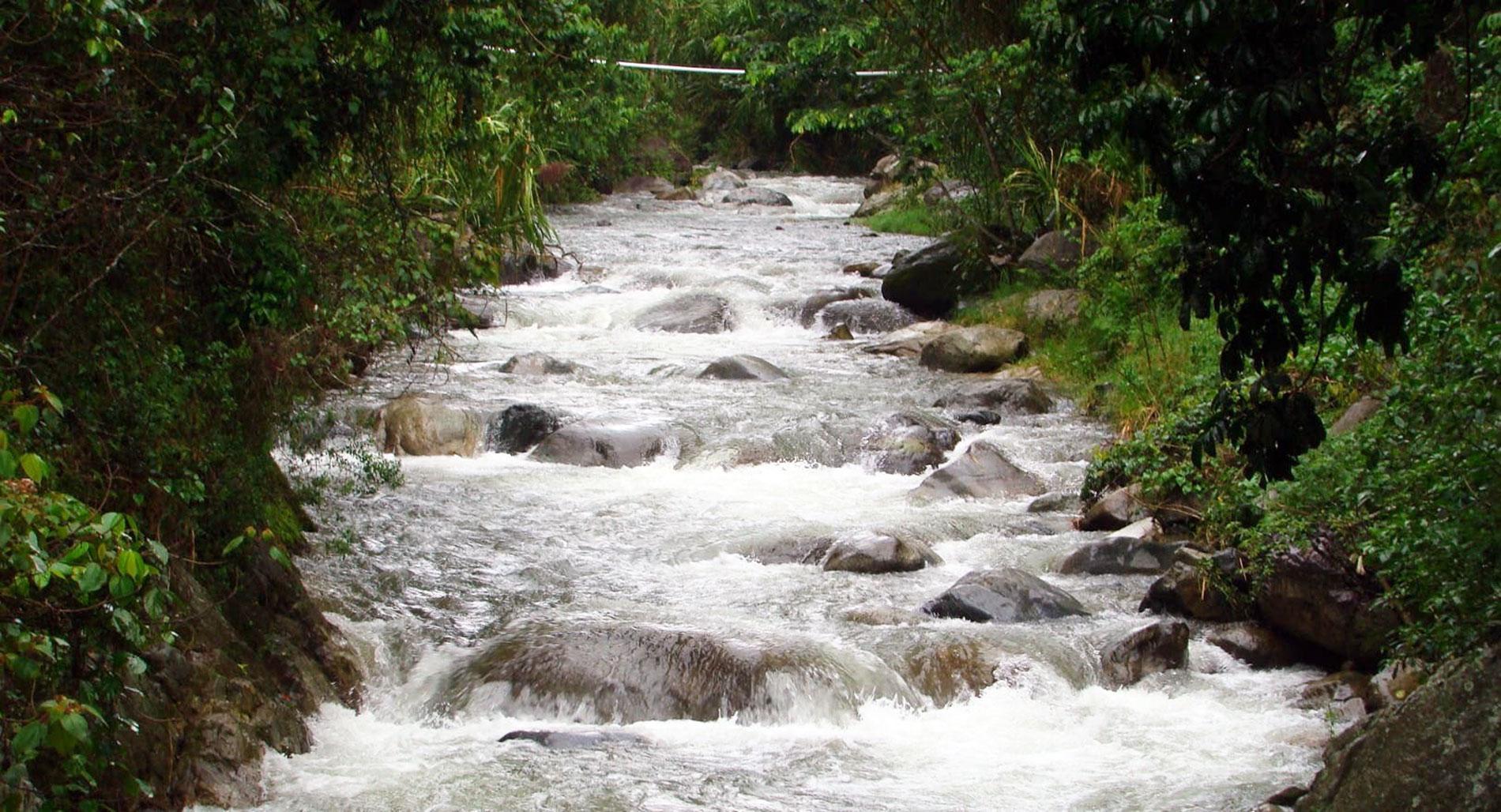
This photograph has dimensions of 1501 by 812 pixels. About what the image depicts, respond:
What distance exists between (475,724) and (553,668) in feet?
1.50

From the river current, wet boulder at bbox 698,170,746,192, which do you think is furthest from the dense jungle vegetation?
wet boulder at bbox 698,170,746,192

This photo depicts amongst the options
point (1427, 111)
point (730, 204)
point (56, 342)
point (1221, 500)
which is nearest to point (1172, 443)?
point (1221, 500)

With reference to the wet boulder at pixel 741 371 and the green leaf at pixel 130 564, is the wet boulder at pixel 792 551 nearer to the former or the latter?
the wet boulder at pixel 741 371

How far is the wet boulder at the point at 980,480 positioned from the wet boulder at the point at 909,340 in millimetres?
3751

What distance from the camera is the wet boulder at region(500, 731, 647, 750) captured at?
5695mm

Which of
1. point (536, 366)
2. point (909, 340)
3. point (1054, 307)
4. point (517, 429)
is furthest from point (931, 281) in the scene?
point (517, 429)

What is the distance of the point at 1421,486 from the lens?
4738 millimetres

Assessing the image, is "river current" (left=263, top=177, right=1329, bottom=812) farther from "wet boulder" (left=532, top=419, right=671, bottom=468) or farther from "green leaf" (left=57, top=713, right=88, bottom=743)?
"green leaf" (left=57, top=713, right=88, bottom=743)

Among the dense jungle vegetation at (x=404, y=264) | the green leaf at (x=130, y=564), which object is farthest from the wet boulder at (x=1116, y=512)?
the green leaf at (x=130, y=564)

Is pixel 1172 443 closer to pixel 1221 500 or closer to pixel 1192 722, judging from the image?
pixel 1221 500

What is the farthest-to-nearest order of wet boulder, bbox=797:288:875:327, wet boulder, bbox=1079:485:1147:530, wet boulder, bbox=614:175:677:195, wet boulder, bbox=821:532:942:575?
1. wet boulder, bbox=614:175:677:195
2. wet boulder, bbox=797:288:875:327
3. wet boulder, bbox=1079:485:1147:530
4. wet boulder, bbox=821:532:942:575

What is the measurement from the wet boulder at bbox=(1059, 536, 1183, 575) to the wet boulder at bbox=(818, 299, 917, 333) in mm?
7173

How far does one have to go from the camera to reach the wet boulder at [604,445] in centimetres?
1016

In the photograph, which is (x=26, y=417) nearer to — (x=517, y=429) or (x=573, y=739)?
(x=573, y=739)
